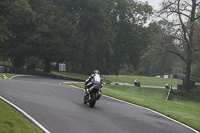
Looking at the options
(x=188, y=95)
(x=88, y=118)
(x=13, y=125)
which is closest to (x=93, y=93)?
(x=88, y=118)

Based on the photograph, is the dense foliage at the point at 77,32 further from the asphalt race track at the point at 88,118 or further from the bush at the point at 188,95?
the asphalt race track at the point at 88,118

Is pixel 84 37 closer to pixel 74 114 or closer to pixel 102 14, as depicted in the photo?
pixel 102 14

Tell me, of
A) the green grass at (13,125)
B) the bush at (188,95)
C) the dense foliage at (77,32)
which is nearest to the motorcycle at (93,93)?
the green grass at (13,125)

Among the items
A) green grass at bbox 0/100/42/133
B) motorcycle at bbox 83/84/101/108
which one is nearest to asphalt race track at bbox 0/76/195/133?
motorcycle at bbox 83/84/101/108

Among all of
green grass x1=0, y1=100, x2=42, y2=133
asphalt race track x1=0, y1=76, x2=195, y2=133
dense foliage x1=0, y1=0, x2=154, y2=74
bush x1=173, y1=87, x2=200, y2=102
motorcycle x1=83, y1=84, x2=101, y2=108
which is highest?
dense foliage x1=0, y1=0, x2=154, y2=74

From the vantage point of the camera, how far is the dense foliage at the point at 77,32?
50.2 meters

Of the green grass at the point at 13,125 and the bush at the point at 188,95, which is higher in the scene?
the green grass at the point at 13,125

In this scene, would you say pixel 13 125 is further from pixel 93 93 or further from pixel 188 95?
pixel 188 95

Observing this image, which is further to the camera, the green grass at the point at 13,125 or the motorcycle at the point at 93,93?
the motorcycle at the point at 93,93

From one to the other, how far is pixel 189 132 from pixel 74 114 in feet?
13.6

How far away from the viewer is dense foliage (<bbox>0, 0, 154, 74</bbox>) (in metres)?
50.2

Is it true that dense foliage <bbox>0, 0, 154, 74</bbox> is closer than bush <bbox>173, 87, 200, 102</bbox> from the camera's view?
No

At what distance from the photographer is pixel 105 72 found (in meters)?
61.8

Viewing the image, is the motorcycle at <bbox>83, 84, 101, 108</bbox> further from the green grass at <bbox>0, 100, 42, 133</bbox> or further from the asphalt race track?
the green grass at <bbox>0, 100, 42, 133</bbox>
